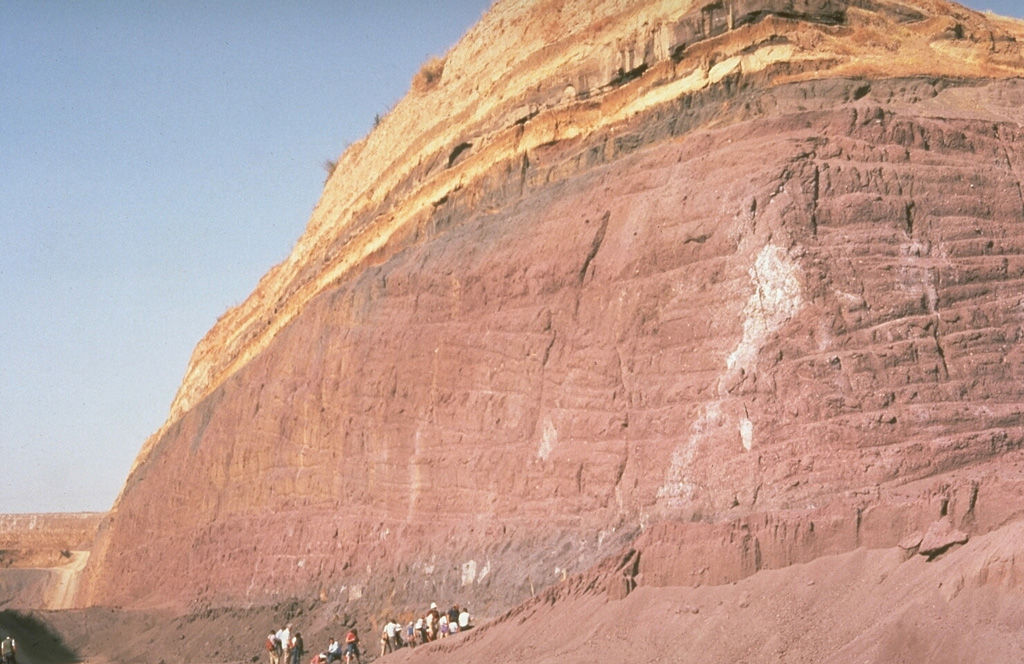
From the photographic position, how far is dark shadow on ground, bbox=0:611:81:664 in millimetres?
26297

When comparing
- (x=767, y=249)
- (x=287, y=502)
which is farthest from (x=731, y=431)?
(x=287, y=502)

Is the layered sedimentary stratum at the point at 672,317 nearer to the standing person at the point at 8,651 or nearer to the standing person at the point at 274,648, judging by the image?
the standing person at the point at 274,648

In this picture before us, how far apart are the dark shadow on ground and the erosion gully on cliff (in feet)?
21.8

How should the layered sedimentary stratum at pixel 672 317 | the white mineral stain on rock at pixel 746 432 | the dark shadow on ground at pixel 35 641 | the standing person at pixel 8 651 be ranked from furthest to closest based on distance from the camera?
the dark shadow on ground at pixel 35 641, the standing person at pixel 8 651, the white mineral stain on rock at pixel 746 432, the layered sedimentary stratum at pixel 672 317

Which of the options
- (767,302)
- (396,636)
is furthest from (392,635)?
(767,302)

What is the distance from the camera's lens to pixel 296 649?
58.6 feet

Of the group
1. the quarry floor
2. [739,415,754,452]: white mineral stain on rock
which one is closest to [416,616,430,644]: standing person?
the quarry floor

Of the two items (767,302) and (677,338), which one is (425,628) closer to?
(677,338)

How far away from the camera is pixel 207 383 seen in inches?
1198

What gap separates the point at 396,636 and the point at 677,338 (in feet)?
20.2

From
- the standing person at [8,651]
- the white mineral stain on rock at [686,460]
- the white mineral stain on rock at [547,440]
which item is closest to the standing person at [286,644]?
the white mineral stain on rock at [547,440]

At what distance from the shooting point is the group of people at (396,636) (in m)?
15.2

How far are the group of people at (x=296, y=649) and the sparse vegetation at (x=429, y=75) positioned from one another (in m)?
11.7

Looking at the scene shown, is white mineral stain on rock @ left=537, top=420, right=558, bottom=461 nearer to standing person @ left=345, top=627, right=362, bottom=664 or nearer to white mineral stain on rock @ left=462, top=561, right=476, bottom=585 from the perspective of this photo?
white mineral stain on rock @ left=462, top=561, right=476, bottom=585
